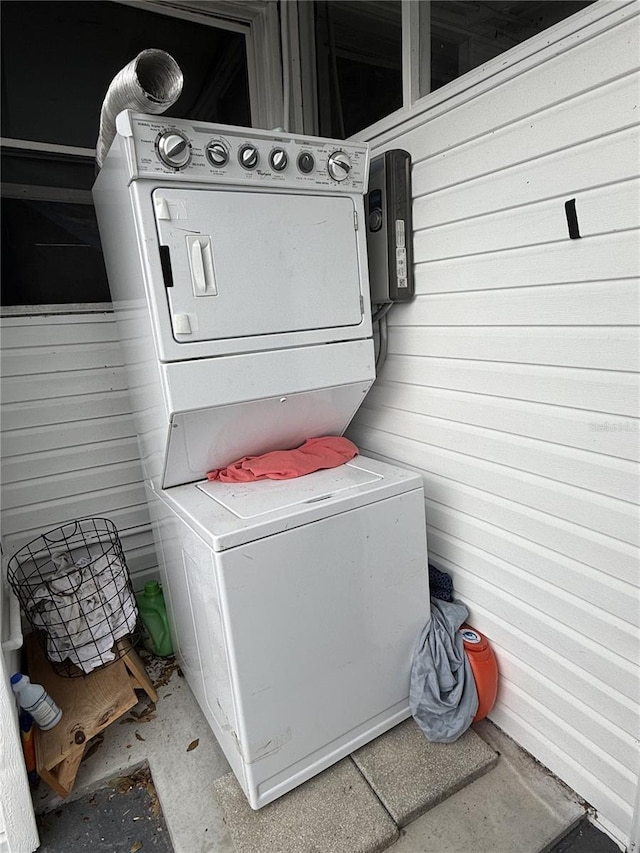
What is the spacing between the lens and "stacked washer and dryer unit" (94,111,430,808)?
1.49 meters

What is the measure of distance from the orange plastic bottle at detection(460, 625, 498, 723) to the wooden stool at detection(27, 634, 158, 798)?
131 cm

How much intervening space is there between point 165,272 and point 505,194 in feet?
3.55

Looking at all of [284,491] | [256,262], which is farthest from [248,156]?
[284,491]

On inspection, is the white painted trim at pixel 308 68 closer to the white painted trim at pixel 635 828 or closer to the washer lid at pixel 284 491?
the washer lid at pixel 284 491

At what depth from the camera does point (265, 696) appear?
158cm

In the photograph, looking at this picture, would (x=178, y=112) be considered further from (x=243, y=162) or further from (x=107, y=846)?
(x=107, y=846)

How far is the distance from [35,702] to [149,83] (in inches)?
81.7

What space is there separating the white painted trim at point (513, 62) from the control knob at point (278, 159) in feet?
1.90

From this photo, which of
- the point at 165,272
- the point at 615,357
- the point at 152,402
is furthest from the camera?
the point at 152,402

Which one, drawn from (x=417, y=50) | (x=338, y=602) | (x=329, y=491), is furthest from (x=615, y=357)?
(x=417, y=50)

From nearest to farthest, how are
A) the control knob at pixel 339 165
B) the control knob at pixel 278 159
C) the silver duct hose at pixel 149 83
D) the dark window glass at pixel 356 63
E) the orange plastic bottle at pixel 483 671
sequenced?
the silver duct hose at pixel 149 83, the control knob at pixel 278 159, the control knob at pixel 339 165, the orange plastic bottle at pixel 483 671, the dark window glass at pixel 356 63

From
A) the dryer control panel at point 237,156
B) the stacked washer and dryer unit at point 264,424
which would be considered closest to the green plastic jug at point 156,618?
the stacked washer and dryer unit at point 264,424

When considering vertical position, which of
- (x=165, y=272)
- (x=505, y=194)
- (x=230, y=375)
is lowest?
(x=230, y=375)

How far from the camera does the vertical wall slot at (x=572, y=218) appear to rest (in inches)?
54.3
